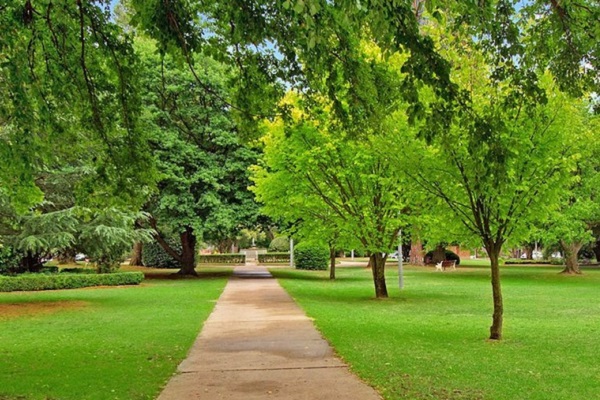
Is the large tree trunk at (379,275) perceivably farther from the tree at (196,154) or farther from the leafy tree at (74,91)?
the leafy tree at (74,91)

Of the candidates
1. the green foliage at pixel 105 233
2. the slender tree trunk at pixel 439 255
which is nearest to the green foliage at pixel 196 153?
the green foliage at pixel 105 233

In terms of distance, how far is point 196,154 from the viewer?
2878 cm

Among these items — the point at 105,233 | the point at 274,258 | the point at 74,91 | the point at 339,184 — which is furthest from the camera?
the point at 274,258

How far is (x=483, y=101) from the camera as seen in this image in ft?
33.7

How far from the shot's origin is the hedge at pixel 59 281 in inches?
858

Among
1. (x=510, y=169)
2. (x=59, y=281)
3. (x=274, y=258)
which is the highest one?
(x=510, y=169)

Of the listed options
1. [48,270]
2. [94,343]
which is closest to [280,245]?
[48,270]

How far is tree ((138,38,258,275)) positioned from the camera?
2753cm

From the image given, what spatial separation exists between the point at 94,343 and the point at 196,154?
63.6 feet

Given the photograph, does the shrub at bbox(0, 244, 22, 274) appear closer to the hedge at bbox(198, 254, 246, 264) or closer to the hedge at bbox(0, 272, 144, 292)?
the hedge at bbox(0, 272, 144, 292)

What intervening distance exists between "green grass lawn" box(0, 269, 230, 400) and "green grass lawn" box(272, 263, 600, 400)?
109 inches

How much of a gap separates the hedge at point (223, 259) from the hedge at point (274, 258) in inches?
69.9

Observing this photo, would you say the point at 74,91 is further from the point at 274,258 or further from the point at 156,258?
the point at 274,258

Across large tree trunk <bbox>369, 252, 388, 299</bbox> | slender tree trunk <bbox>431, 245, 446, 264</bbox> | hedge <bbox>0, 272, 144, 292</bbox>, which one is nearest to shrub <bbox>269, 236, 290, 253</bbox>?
slender tree trunk <bbox>431, 245, 446, 264</bbox>
